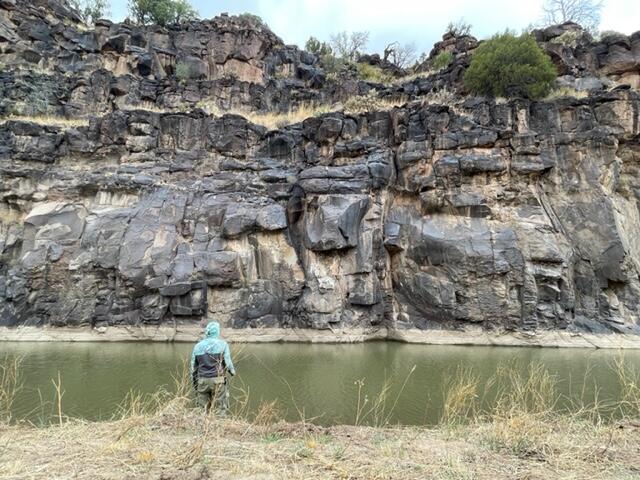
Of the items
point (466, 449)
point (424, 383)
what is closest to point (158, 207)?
point (424, 383)

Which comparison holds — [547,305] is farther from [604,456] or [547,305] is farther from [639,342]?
[604,456]

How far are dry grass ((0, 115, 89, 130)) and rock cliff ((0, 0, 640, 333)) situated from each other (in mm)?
1846

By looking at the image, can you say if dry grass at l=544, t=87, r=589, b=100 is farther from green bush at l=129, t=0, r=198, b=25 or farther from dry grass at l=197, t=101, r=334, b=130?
green bush at l=129, t=0, r=198, b=25

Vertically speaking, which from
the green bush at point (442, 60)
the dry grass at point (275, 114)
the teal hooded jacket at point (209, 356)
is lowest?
the teal hooded jacket at point (209, 356)

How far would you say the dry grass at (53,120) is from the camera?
21641 millimetres

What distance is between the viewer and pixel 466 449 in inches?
155

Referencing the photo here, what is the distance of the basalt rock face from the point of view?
54.6ft

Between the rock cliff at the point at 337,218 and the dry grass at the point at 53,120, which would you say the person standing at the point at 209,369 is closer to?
the rock cliff at the point at 337,218

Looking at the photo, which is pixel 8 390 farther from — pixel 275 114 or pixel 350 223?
pixel 275 114

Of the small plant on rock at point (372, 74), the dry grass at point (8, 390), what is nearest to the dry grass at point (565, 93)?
the small plant on rock at point (372, 74)

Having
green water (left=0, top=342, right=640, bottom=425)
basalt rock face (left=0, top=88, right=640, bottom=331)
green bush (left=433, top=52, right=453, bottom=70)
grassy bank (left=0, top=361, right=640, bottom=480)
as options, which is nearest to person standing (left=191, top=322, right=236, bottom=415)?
grassy bank (left=0, top=361, right=640, bottom=480)

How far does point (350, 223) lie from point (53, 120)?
19.3 meters

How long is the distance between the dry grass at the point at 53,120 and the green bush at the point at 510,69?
2354 cm

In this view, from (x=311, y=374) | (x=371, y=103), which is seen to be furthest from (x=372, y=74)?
(x=311, y=374)
